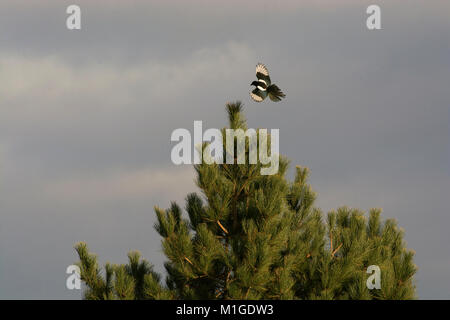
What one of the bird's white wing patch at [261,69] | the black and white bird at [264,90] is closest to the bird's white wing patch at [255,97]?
the black and white bird at [264,90]

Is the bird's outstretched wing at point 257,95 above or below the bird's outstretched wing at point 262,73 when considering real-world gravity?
below

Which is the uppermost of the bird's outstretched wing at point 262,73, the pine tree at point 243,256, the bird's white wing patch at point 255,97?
the bird's outstretched wing at point 262,73

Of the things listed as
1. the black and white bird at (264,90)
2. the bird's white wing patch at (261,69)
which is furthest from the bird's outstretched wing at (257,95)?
the bird's white wing patch at (261,69)

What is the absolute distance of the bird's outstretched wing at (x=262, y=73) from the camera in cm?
1001

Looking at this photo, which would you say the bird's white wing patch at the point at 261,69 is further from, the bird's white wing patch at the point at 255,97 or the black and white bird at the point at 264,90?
the bird's white wing patch at the point at 255,97

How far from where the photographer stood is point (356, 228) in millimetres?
11523

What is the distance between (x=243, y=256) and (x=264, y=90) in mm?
2498

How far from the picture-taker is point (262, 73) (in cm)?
1020

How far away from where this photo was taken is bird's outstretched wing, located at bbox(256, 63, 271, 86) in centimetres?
1001

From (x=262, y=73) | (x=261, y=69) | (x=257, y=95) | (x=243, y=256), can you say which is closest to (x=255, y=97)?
(x=257, y=95)

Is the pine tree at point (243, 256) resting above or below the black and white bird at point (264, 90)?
below

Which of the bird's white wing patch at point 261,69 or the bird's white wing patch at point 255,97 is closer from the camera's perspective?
the bird's white wing patch at point 255,97

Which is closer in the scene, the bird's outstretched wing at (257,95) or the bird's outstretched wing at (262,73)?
the bird's outstretched wing at (257,95)
